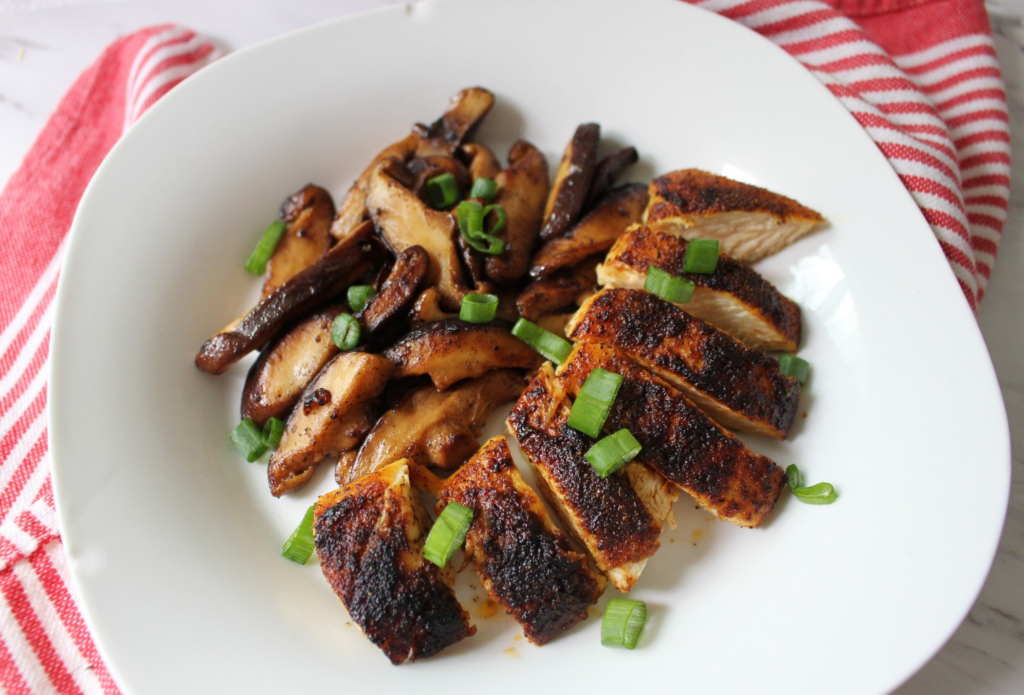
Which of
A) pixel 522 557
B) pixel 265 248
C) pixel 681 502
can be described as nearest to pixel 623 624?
pixel 522 557

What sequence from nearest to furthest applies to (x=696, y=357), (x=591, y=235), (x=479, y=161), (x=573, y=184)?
(x=696, y=357) < (x=591, y=235) < (x=573, y=184) < (x=479, y=161)

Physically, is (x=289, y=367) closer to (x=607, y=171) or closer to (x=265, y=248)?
(x=265, y=248)

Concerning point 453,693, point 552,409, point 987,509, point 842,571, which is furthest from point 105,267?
point 987,509

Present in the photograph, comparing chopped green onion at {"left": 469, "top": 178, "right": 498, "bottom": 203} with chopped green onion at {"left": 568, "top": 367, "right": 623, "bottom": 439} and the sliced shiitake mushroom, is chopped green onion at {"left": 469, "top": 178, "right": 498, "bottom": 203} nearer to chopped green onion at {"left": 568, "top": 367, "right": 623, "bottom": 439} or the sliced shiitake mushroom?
the sliced shiitake mushroom

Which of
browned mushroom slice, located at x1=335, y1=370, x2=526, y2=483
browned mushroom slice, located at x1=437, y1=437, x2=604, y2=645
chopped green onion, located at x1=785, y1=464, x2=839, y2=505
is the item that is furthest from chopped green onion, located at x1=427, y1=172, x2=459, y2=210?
chopped green onion, located at x1=785, y1=464, x2=839, y2=505

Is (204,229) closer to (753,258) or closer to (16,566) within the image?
(16,566)

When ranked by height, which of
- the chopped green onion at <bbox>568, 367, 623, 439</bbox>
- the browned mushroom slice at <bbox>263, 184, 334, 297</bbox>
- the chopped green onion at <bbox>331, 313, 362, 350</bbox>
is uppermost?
the browned mushroom slice at <bbox>263, 184, 334, 297</bbox>
